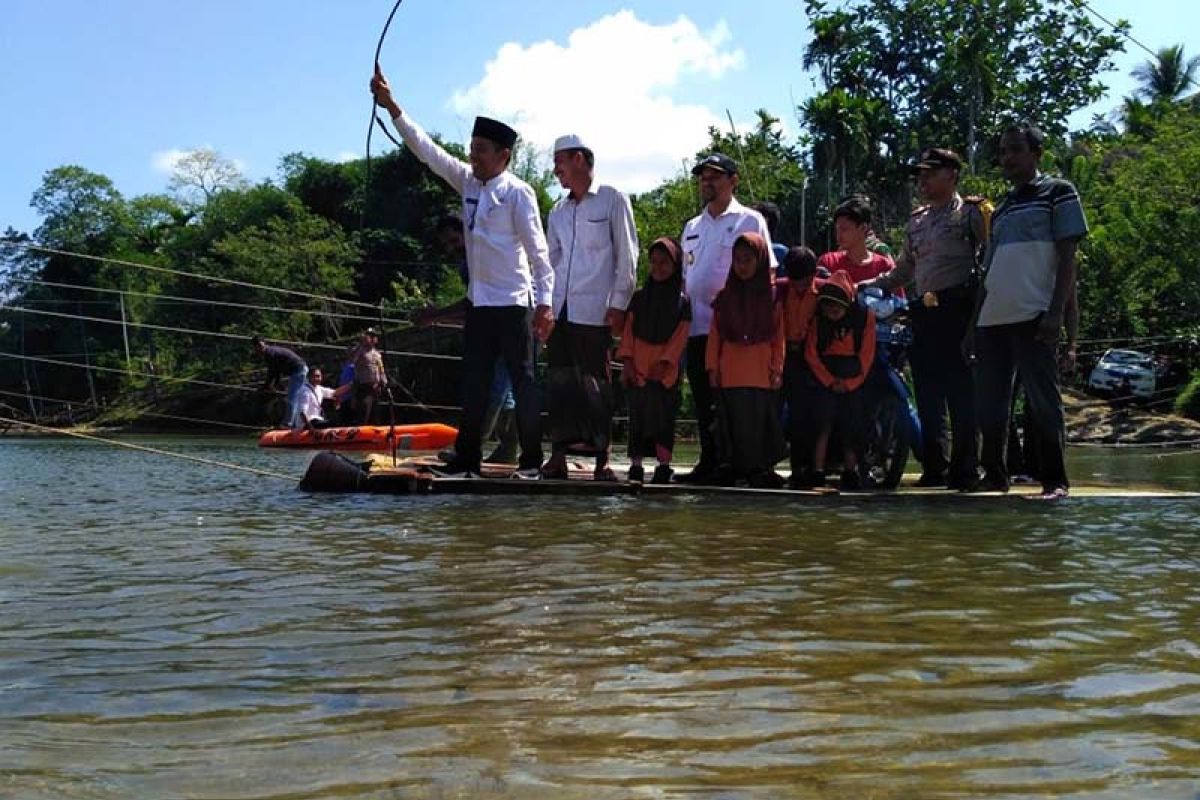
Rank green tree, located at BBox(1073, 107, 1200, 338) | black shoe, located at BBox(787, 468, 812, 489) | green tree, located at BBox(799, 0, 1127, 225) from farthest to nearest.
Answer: green tree, located at BBox(799, 0, 1127, 225), green tree, located at BBox(1073, 107, 1200, 338), black shoe, located at BBox(787, 468, 812, 489)

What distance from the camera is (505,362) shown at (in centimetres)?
654

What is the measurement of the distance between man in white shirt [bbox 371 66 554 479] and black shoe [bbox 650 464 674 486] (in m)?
0.68

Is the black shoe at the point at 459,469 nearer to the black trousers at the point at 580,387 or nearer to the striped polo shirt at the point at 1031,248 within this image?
the black trousers at the point at 580,387

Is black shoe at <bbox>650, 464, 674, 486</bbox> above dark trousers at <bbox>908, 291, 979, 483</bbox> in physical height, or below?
below

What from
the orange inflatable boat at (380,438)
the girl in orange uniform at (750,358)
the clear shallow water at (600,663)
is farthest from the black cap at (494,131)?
the orange inflatable boat at (380,438)

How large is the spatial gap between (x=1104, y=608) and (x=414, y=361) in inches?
1158

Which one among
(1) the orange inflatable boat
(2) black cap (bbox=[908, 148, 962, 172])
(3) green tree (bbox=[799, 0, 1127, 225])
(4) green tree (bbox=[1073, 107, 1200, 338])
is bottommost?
(1) the orange inflatable boat

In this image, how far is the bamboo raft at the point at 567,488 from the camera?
5938 mm

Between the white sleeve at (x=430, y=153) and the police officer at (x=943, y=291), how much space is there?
2406 millimetres

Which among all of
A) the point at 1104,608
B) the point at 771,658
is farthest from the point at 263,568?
the point at 1104,608

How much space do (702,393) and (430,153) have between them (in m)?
2.11

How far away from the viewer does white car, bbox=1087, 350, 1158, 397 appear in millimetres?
24031

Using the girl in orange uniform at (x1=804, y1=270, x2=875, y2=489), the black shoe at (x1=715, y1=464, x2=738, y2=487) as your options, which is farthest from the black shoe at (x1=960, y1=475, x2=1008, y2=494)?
the black shoe at (x1=715, y1=464, x2=738, y2=487)

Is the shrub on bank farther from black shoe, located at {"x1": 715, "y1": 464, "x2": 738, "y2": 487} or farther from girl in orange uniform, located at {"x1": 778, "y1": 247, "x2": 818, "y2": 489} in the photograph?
black shoe, located at {"x1": 715, "y1": 464, "x2": 738, "y2": 487}
